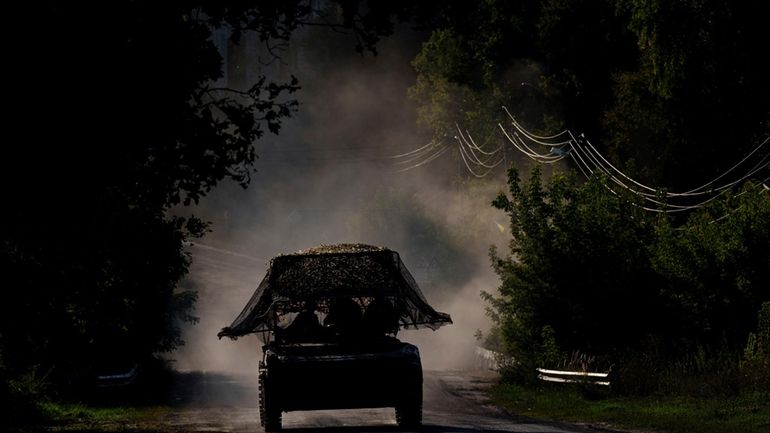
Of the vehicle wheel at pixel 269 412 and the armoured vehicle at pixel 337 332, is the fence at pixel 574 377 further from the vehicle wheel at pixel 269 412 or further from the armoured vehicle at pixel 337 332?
the vehicle wheel at pixel 269 412

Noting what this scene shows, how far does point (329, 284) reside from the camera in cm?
2211

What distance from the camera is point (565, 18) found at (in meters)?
63.6

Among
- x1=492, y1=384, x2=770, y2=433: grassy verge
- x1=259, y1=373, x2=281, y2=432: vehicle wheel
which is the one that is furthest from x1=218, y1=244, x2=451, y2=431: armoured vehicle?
x1=492, y1=384, x2=770, y2=433: grassy verge

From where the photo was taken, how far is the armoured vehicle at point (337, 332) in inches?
793

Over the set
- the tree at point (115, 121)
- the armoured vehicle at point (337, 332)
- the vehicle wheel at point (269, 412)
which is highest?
the tree at point (115, 121)

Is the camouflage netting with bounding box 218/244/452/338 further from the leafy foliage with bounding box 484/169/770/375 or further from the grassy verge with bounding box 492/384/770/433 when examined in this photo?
the leafy foliage with bounding box 484/169/770/375

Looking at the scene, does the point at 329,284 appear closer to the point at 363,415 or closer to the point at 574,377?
the point at 363,415

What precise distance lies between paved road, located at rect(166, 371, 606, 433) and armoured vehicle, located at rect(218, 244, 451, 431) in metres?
0.63

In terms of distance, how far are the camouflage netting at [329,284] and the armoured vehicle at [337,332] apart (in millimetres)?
16

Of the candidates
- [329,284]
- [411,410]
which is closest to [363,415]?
[329,284]

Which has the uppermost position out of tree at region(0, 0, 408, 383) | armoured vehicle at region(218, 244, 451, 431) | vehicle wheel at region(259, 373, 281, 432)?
tree at region(0, 0, 408, 383)

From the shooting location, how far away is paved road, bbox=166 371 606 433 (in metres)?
20.9

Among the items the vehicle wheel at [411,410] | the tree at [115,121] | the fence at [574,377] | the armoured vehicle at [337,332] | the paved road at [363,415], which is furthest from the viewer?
the fence at [574,377]

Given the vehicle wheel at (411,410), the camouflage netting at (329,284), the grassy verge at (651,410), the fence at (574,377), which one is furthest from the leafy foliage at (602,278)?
the vehicle wheel at (411,410)
